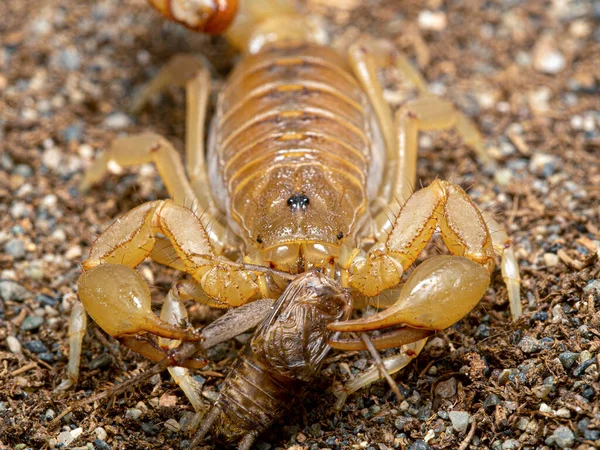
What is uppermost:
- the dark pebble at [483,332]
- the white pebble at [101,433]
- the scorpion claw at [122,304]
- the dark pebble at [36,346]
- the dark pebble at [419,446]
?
the scorpion claw at [122,304]

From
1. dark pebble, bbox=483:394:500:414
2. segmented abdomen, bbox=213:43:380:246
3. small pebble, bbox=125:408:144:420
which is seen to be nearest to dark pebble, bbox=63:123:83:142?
segmented abdomen, bbox=213:43:380:246

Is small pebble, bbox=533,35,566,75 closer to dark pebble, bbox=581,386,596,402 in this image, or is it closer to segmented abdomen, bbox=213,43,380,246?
segmented abdomen, bbox=213,43,380,246

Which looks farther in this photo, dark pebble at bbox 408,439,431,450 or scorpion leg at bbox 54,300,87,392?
scorpion leg at bbox 54,300,87,392

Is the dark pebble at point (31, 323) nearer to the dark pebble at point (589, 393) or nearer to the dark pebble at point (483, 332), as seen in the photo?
the dark pebble at point (483, 332)

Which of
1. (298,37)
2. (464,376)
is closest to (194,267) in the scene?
(464,376)

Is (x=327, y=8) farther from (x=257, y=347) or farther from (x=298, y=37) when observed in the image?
(x=257, y=347)

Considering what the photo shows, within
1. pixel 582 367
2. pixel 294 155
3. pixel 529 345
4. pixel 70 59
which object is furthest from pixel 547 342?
pixel 70 59

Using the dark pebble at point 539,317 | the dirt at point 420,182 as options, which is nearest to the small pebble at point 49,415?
the dirt at point 420,182
